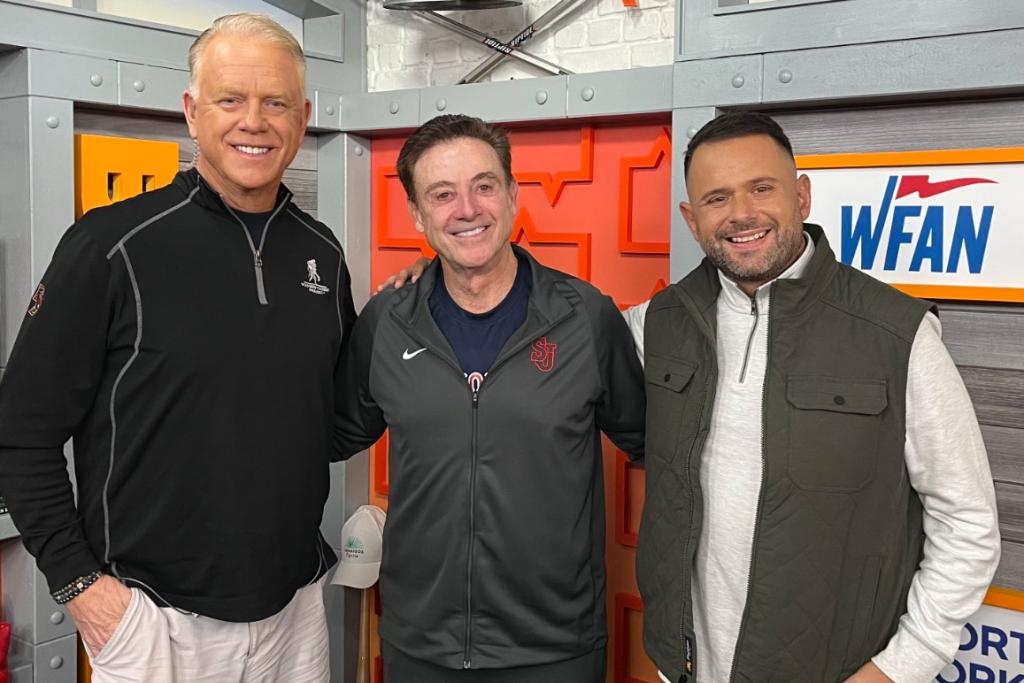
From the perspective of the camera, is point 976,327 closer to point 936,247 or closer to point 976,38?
point 936,247

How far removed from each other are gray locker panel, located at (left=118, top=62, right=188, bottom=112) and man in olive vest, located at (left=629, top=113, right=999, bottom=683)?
4.90 feet

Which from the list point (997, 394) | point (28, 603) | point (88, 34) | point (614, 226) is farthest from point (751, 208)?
point (28, 603)

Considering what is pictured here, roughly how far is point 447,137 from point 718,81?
0.65m

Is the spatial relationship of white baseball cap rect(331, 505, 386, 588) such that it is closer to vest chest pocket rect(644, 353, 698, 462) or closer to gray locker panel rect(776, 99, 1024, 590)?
vest chest pocket rect(644, 353, 698, 462)

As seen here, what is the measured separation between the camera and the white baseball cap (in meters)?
2.89

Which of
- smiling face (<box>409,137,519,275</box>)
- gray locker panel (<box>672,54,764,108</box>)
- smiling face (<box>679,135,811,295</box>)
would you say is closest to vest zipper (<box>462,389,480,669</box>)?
smiling face (<box>409,137,519,275</box>)

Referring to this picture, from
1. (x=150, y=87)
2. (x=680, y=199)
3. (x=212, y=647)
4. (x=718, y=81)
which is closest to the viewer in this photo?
(x=212, y=647)

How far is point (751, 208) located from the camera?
1614mm

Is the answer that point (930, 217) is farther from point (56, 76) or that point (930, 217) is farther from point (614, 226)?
point (56, 76)

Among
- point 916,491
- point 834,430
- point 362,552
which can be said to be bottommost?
point 362,552

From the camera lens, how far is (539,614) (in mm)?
1818

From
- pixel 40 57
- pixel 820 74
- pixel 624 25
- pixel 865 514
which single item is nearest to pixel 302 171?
pixel 40 57

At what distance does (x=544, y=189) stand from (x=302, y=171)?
809mm

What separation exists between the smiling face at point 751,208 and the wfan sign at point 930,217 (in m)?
0.42
